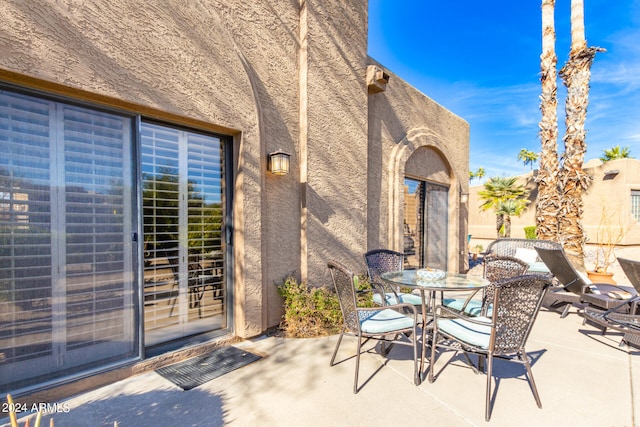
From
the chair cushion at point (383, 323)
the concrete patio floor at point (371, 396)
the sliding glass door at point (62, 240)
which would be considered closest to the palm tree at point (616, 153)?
the concrete patio floor at point (371, 396)

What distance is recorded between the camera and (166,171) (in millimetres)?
3709

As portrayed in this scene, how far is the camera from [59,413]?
8.66 feet

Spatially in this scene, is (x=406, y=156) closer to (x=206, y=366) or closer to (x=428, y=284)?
(x=428, y=284)

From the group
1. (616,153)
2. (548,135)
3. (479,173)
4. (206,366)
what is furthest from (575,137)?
(479,173)

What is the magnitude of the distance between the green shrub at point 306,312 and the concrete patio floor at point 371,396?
1.80 ft

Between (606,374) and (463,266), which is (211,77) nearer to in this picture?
(606,374)

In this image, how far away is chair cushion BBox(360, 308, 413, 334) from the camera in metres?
3.15

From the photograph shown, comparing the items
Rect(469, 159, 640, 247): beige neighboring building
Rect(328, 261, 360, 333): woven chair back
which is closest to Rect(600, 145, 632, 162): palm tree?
Rect(469, 159, 640, 247): beige neighboring building

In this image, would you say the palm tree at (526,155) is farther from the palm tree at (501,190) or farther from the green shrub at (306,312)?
the green shrub at (306,312)

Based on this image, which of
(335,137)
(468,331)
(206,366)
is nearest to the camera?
(468,331)

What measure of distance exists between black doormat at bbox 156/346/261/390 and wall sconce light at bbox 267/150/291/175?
2495mm

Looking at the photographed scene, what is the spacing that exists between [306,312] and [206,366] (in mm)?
1507

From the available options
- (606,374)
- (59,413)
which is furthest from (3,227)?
(606,374)

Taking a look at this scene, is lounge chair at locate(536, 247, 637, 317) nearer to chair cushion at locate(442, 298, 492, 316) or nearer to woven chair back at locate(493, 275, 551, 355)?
chair cushion at locate(442, 298, 492, 316)
